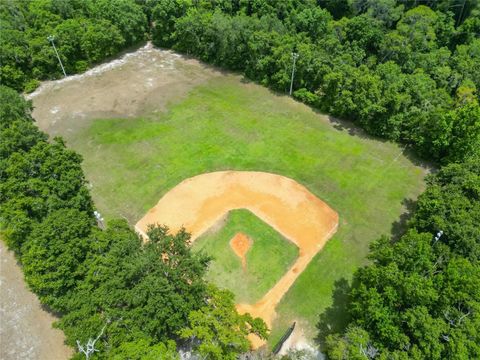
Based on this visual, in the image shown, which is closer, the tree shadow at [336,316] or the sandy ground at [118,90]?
the tree shadow at [336,316]

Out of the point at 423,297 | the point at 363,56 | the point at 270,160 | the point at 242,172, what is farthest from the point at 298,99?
the point at 423,297

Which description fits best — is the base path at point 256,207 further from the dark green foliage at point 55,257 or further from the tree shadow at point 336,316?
the dark green foliage at point 55,257

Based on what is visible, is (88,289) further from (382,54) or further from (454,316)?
(382,54)

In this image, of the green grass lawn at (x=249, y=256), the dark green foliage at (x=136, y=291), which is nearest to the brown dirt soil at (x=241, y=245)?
the green grass lawn at (x=249, y=256)

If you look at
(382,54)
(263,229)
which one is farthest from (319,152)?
(382,54)

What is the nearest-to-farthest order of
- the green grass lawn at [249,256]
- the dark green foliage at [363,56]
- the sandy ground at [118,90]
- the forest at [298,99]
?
1. the forest at [298,99]
2. the green grass lawn at [249,256]
3. the dark green foliage at [363,56]
4. the sandy ground at [118,90]
